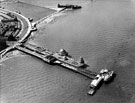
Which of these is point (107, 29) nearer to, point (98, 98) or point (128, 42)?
point (128, 42)

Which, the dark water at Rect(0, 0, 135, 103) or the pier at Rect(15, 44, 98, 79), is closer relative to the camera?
the dark water at Rect(0, 0, 135, 103)

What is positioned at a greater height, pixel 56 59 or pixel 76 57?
pixel 76 57

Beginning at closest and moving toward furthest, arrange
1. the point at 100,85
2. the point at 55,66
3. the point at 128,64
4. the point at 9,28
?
the point at 100,85 < the point at 128,64 < the point at 55,66 < the point at 9,28

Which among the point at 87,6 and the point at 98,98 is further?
the point at 87,6

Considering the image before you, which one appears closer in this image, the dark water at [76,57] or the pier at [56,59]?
the dark water at [76,57]

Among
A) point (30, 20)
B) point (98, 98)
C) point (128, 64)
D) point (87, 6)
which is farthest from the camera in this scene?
point (87, 6)

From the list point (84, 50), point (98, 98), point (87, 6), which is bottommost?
point (98, 98)

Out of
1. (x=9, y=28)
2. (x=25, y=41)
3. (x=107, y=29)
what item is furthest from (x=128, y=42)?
(x=9, y=28)

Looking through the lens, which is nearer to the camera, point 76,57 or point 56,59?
point 76,57
